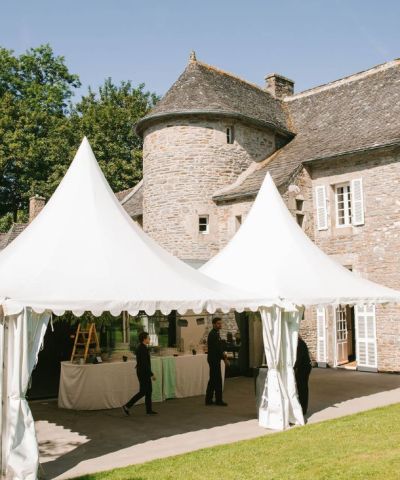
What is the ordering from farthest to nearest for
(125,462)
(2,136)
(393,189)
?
1. (2,136)
2. (393,189)
3. (125,462)

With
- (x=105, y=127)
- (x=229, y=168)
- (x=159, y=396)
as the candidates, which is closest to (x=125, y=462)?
(x=159, y=396)

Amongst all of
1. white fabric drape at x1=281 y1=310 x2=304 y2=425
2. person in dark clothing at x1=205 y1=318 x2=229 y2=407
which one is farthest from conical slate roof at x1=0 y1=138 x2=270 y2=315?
person in dark clothing at x1=205 y1=318 x2=229 y2=407

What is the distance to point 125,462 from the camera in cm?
673

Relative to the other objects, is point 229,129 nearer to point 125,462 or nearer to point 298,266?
point 298,266

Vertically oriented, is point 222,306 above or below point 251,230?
below

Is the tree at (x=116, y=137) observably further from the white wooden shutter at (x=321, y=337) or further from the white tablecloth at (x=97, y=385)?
the white tablecloth at (x=97, y=385)

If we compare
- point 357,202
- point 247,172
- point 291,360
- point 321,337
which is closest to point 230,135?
point 247,172

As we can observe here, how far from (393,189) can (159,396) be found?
903cm

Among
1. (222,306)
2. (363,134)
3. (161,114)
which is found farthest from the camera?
(161,114)

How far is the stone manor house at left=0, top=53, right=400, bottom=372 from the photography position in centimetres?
1584

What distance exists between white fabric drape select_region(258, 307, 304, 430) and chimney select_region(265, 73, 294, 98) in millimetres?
16282

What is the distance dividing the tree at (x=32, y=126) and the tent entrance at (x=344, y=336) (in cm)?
2081

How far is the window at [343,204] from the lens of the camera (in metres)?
17.2

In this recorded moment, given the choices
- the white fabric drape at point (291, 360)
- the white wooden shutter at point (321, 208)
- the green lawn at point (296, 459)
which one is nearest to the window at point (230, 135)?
the white wooden shutter at point (321, 208)
